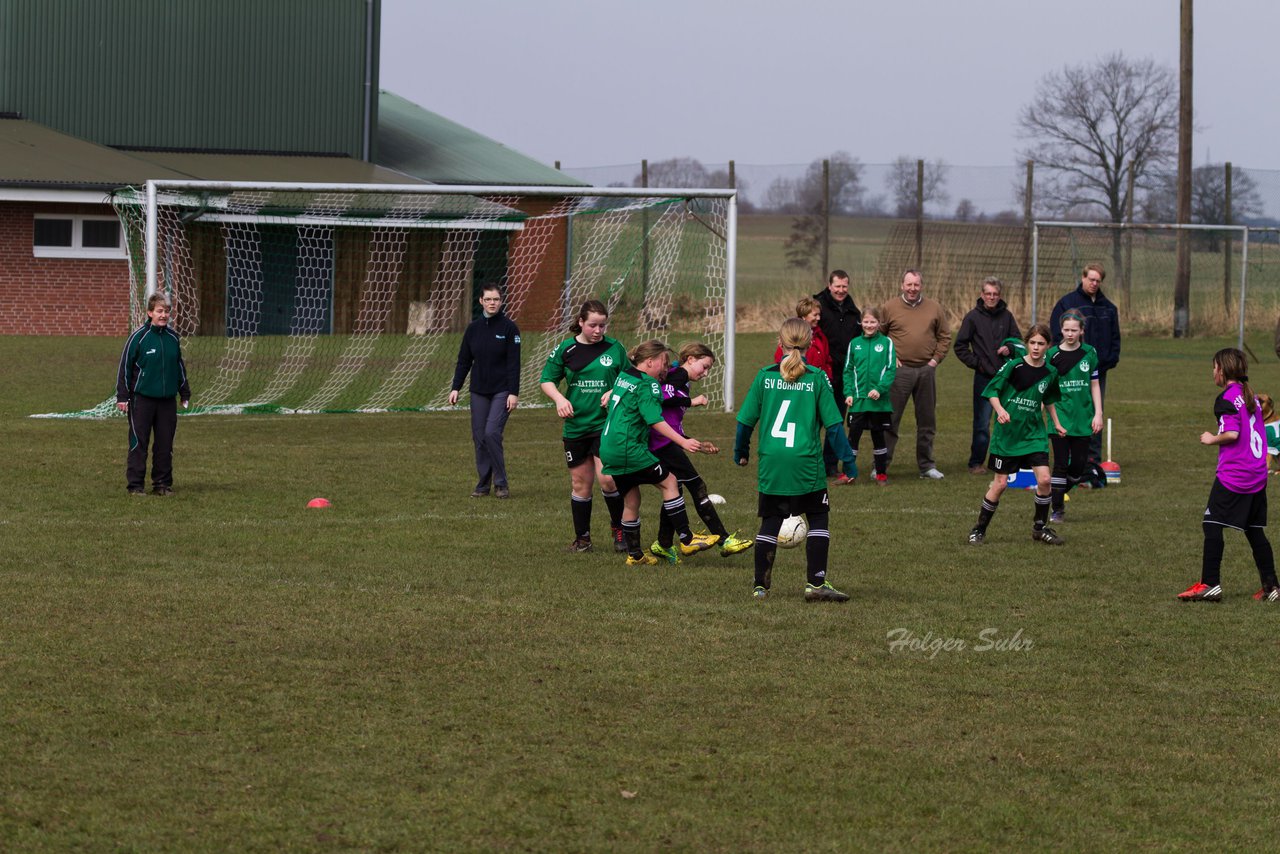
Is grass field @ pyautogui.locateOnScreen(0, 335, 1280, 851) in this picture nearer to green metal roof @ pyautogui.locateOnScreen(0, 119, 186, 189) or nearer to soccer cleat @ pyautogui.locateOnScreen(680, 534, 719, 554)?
soccer cleat @ pyautogui.locateOnScreen(680, 534, 719, 554)

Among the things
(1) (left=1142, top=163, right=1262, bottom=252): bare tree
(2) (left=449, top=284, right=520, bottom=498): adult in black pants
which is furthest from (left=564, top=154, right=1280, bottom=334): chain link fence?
(2) (left=449, top=284, right=520, bottom=498): adult in black pants

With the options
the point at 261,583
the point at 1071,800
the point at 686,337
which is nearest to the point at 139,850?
the point at 1071,800

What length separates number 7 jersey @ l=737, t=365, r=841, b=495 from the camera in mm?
8828

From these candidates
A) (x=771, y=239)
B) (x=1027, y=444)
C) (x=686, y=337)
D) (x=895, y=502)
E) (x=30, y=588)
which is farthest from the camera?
(x=771, y=239)

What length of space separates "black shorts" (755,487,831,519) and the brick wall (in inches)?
1057

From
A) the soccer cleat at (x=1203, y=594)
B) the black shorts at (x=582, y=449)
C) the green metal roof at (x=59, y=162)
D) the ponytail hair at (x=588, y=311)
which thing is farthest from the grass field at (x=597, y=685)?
the green metal roof at (x=59, y=162)

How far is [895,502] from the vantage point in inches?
520

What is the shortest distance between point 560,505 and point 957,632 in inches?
202

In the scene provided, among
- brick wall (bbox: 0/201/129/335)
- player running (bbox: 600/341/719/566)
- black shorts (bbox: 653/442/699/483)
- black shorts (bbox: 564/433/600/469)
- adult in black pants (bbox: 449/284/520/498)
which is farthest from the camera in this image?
brick wall (bbox: 0/201/129/335)

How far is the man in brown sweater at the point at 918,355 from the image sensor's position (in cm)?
1495

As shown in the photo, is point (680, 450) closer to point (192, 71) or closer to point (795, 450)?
point (795, 450)

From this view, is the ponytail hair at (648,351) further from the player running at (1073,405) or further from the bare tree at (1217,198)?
the bare tree at (1217,198)

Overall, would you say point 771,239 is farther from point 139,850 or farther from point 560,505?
point 139,850

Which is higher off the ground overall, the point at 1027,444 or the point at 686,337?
the point at 686,337
